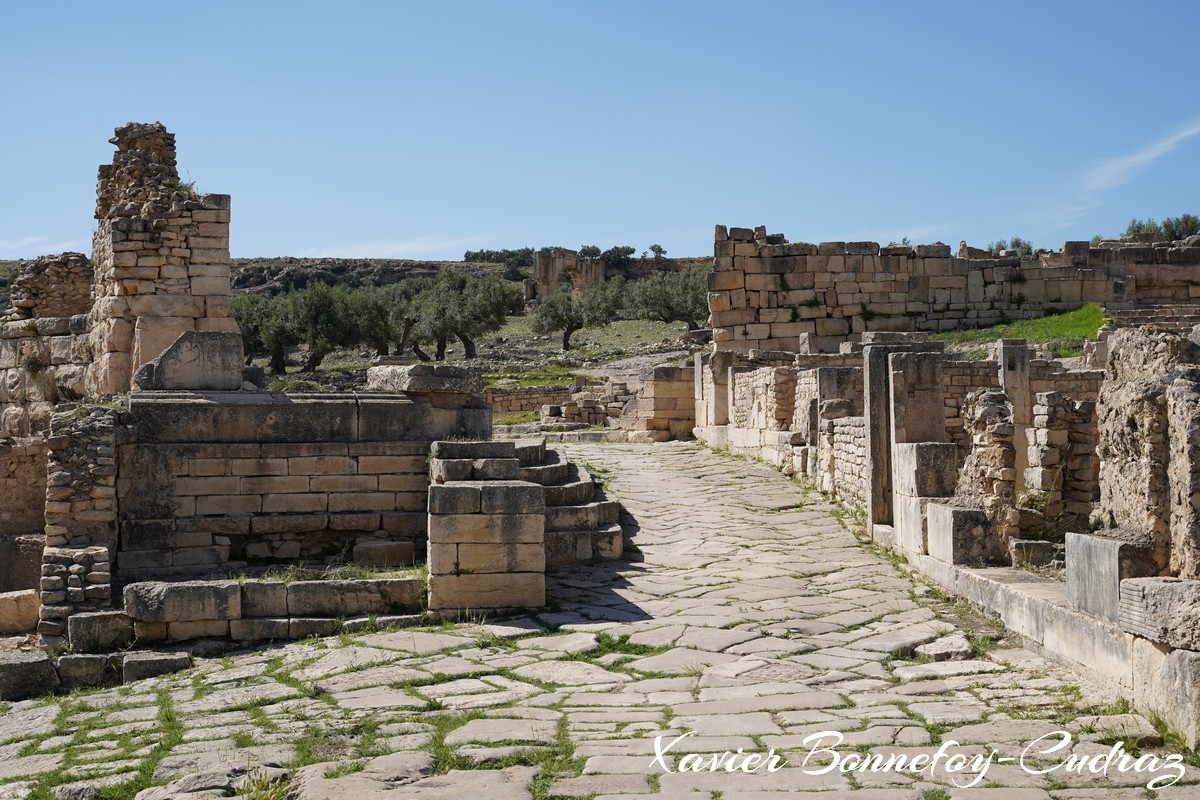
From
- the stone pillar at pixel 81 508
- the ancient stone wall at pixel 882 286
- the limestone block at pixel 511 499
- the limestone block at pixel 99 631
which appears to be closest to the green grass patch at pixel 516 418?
the ancient stone wall at pixel 882 286

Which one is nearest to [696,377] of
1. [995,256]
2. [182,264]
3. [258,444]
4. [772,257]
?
[772,257]

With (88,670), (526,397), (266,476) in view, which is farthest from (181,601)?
(526,397)

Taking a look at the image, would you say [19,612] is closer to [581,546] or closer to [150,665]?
[150,665]

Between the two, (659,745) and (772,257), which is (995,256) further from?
(659,745)

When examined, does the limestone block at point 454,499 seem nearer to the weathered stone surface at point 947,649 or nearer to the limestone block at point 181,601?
the limestone block at point 181,601

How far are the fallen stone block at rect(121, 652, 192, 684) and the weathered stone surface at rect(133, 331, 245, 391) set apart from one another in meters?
2.91

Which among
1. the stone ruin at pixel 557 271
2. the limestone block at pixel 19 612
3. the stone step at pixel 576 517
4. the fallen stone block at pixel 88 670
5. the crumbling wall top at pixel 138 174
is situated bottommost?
the fallen stone block at pixel 88 670

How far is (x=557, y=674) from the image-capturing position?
615 cm

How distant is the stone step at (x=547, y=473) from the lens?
1030 cm

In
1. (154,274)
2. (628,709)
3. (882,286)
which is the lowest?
(628,709)

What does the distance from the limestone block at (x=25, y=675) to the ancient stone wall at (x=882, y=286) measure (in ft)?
46.1

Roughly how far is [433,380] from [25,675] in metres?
3.62

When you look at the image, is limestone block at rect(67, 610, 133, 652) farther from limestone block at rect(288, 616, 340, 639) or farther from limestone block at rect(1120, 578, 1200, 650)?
limestone block at rect(1120, 578, 1200, 650)

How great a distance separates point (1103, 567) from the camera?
511 cm
